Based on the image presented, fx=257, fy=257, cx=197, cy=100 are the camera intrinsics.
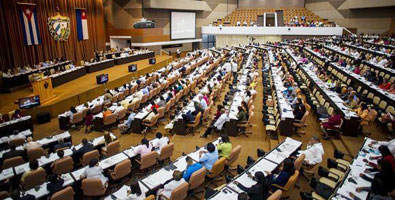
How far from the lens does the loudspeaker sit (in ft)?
38.3

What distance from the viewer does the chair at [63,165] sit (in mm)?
6742

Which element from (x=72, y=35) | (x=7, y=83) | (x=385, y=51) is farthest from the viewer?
(x=72, y=35)

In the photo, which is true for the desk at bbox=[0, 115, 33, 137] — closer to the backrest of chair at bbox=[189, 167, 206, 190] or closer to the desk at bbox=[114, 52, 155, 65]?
the backrest of chair at bbox=[189, 167, 206, 190]

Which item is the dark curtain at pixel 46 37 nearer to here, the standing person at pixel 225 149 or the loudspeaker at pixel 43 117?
the loudspeaker at pixel 43 117

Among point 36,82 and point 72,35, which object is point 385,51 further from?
point 72,35

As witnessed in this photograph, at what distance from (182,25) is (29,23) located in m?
18.5

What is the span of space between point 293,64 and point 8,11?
19273 millimetres

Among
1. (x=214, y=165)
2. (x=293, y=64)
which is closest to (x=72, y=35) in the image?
(x=293, y=64)

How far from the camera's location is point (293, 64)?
749 inches

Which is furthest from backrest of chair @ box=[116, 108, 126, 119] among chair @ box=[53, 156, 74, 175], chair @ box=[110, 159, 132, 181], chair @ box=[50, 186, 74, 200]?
chair @ box=[50, 186, 74, 200]

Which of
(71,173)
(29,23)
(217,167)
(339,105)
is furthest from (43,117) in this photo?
(339,105)

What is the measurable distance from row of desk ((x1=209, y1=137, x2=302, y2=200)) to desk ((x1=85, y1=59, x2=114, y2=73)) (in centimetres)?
1698

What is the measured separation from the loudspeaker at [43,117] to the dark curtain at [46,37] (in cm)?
684

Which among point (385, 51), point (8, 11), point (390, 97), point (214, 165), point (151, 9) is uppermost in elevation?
point (151, 9)
